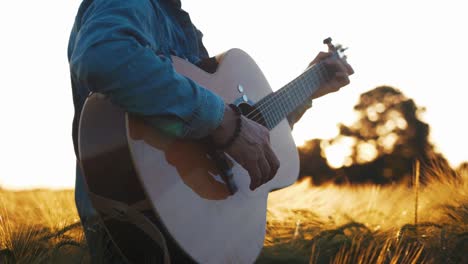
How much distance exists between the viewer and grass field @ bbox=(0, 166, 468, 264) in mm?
1289

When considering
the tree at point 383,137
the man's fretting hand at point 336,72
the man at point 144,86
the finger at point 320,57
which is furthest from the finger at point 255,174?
the tree at point 383,137

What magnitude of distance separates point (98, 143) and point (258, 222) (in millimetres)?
586

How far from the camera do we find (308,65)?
110 inches

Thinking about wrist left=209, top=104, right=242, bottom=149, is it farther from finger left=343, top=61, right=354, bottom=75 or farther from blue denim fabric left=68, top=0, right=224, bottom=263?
finger left=343, top=61, right=354, bottom=75

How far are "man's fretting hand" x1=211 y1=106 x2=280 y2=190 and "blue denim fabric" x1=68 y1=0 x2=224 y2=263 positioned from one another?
0.21 feet

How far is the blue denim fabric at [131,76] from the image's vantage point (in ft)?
3.85

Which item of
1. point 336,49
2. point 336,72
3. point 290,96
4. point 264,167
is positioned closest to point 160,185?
point 264,167

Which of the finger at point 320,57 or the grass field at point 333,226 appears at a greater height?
the finger at point 320,57

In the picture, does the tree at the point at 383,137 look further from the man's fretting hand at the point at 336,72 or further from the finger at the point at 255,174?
the finger at the point at 255,174

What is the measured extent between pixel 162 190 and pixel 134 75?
27 centimetres

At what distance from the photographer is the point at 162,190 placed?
1281 mm

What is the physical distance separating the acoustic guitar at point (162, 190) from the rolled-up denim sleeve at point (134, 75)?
0.21ft

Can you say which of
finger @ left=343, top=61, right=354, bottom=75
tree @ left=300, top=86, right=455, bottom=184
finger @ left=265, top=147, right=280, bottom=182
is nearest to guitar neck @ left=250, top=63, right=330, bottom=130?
finger @ left=343, top=61, right=354, bottom=75

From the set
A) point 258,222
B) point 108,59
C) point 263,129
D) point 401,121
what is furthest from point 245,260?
point 401,121
